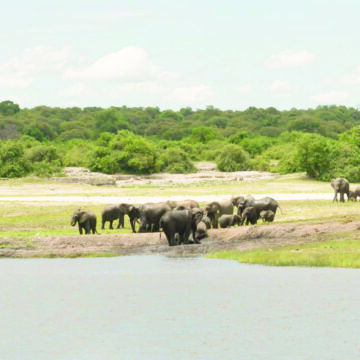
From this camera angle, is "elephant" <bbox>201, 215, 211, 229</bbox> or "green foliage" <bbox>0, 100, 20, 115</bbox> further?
"green foliage" <bbox>0, 100, 20, 115</bbox>

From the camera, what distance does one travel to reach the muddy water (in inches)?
606

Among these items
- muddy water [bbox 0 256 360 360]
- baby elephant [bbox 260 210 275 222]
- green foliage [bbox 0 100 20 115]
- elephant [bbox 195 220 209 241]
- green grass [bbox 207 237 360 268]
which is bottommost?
muddy water [bbox 0 256 360 360]

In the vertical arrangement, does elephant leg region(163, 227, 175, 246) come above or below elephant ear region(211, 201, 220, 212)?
below

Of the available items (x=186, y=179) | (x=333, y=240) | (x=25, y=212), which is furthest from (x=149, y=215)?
(x=186, y=179)

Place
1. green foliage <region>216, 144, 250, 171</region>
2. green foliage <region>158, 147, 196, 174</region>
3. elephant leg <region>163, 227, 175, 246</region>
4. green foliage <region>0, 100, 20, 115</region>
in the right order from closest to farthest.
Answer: elephant leg <region>163, 227, 175, 246</region> < green foliage <region>158, 147, 196, 174</region> < green foliage <region>216, 144, 250, 171</region> < green foliage <region>0, 100, 20, 115</region>

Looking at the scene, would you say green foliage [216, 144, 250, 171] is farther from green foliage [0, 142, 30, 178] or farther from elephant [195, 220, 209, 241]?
elephant [195, 220, 209, 241]

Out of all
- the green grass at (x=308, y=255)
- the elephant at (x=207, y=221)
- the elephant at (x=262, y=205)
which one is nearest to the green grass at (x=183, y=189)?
the elephant at (x=262, y=205)

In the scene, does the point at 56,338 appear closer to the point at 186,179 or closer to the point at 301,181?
the point at 301,181

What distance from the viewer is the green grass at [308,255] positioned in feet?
77.9

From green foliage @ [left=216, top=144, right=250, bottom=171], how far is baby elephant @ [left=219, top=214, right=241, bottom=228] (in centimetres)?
5326

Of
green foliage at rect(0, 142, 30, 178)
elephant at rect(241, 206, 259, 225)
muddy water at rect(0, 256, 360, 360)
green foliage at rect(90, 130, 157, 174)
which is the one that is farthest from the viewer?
green foliage at rect(90, 130, 157, 174)

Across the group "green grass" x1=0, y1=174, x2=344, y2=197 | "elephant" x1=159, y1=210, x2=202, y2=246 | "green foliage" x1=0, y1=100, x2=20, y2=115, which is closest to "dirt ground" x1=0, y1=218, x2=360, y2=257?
"elephant" x1=159, y1=210, x2=202, y2=246

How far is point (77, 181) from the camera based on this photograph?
71125mm

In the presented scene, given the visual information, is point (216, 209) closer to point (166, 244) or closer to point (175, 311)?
point (166, 244)
